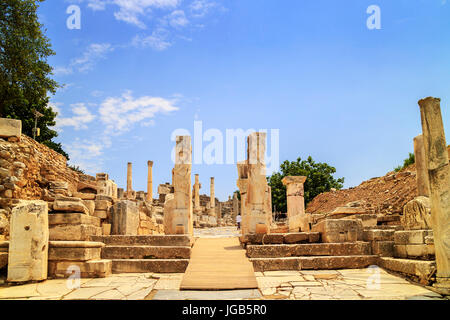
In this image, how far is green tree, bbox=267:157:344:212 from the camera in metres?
32.4

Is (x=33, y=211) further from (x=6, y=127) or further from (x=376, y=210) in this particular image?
(x=376, y=210)

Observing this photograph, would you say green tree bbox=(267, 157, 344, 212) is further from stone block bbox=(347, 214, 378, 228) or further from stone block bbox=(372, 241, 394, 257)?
stone block bbox=(372, 241, 394, 257)

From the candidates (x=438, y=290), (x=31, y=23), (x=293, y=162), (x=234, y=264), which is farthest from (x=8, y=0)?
(x=293, y=162)

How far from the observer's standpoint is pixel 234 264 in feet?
22.2

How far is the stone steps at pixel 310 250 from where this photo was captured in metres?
7.26

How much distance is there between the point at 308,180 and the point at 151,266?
92.7 feet

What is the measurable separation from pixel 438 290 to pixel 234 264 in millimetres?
3464

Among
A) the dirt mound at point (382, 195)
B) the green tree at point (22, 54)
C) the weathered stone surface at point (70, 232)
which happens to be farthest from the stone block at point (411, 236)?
the green tree at point (22, 54)

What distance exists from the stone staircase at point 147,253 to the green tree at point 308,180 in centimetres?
2491

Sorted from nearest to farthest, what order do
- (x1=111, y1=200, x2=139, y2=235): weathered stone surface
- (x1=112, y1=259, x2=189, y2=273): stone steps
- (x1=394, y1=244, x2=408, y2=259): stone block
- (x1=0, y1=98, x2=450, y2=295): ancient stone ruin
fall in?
(x1=0, y1=98, x2=450, y2=295): ancient stone ruin → (x1=394, y1=244, x2=408, y2=259): stone block → (x1=112, y1=259, x2=189, y2=273): stone steps → (x1=111, y1=200, x2=139, y2=235): weathered stone surface

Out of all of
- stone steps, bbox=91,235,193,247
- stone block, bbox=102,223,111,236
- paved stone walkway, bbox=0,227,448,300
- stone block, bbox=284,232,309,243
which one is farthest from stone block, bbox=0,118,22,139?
stone block, bbox=284,232,309,243
